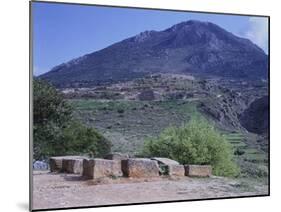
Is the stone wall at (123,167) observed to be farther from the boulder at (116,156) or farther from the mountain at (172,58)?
the mountain at (172,58)

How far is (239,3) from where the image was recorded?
8352 millimetres

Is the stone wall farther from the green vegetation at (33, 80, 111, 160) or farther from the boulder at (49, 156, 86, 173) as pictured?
the green vegetation at (33, 80, 111, 160)

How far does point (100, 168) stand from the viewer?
24.8 feet

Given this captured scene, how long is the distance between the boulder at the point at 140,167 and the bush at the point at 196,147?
0.37 ft

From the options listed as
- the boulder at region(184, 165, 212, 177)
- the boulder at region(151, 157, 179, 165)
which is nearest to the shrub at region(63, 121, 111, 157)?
the boulder at region(151, 157, 179, 165)

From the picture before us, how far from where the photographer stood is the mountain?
7.64m

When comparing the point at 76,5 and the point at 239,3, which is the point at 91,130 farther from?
the point at 239,3

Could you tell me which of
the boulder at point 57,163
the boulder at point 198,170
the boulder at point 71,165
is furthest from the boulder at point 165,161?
the boulder at point 57,163

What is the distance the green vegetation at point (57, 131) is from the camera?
7.32m

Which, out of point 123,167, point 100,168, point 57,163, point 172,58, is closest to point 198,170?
point 123,167

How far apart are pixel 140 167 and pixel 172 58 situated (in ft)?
4.70

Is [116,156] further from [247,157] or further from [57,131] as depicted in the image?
[247,157]

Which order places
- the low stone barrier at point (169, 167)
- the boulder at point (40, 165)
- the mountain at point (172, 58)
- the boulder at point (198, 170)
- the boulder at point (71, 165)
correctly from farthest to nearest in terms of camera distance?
the boulder at point (198, 170), the low stone barrier at point (169, 167), the mountain at point (172, 58), the boulder at point (71, 165), the boulder at point (40, 165)
